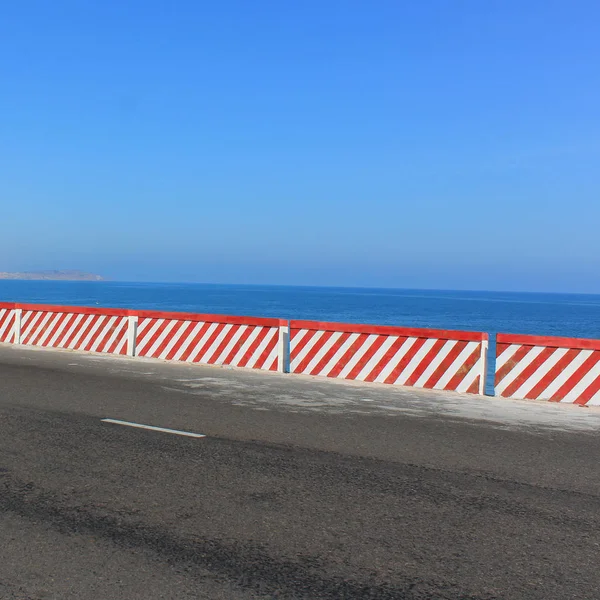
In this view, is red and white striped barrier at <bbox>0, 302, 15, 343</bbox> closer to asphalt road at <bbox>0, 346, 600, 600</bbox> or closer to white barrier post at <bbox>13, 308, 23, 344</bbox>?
white barrier post at <bbox>13, 308, 23, 344</bbox>

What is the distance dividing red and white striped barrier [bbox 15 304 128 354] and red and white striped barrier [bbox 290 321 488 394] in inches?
218

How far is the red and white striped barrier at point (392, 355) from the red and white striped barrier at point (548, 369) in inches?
16.7

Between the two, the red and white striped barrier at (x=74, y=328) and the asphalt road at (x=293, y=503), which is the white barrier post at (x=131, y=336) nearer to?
the red and white striped barrier at (x=74, y=328)

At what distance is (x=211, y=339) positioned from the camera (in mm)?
16594

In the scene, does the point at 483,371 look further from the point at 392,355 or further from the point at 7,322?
the point at 7,322

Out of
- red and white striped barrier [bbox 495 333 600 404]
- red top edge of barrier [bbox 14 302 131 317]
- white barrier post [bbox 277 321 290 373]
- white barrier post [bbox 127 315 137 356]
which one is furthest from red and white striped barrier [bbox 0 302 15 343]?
red and white striped barrier [bbox 495 333 600 404]

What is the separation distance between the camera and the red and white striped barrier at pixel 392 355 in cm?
1314

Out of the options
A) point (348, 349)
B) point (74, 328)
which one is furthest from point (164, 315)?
point (348, 349)

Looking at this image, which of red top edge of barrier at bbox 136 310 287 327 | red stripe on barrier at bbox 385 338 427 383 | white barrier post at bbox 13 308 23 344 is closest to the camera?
A: red stripe on barrier at bbox 385 338 427 383

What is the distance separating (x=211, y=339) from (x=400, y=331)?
192 inches

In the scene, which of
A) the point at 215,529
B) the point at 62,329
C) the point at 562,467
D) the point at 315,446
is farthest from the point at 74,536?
the point at 62,329

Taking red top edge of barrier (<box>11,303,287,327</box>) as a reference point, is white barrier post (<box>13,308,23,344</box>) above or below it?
below

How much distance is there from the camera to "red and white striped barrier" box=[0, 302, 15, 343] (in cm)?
2128

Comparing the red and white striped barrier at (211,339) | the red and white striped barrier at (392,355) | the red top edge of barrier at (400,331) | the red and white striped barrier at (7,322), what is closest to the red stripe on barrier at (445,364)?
the red and white striped barrier at (392,355)
